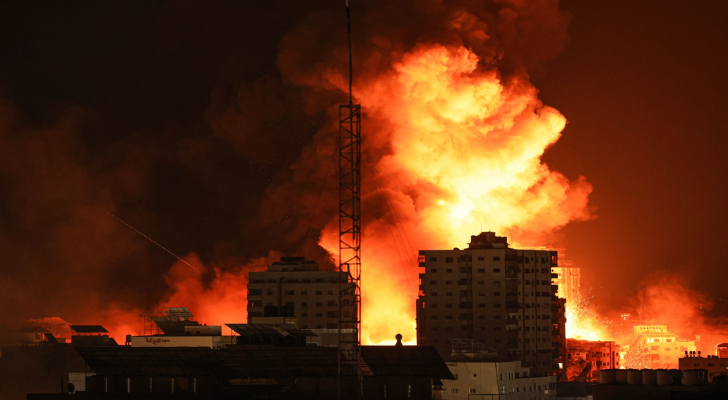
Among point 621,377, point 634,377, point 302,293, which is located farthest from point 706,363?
point 634,377

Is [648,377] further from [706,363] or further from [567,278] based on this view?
[567,278]

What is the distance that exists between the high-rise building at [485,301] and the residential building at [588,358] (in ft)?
12.8

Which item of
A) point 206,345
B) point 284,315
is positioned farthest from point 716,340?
point 206,345

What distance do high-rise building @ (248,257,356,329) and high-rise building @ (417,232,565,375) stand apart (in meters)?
8.02

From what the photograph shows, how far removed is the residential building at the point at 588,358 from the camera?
11538 cm

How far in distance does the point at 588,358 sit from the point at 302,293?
79.4 ft

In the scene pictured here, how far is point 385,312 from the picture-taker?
111 metres

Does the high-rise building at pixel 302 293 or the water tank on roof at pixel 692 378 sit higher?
the high-rise building at pixel 302 293

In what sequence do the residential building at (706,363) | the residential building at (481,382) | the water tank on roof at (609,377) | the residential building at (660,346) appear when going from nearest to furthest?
1. the water tank on roof at (609,377)
2. the residential building at (481,382)
3. the residential building at (706,363)
4. the residential building at (660,346)

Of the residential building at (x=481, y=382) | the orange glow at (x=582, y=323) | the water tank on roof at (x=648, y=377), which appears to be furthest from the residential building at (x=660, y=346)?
the water tank on roof at (x=648, y=377)

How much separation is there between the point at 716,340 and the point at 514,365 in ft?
190

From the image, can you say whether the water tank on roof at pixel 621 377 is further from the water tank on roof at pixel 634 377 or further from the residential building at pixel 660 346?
the residential building at pixel 660 346

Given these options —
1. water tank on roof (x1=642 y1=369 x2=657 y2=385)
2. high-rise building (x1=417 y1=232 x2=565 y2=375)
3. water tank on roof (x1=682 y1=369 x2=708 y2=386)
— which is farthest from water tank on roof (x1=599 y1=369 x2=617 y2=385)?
high-rise building (x1=417 y1=232 x2=565 y2=375)

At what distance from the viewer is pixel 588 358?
119 m
